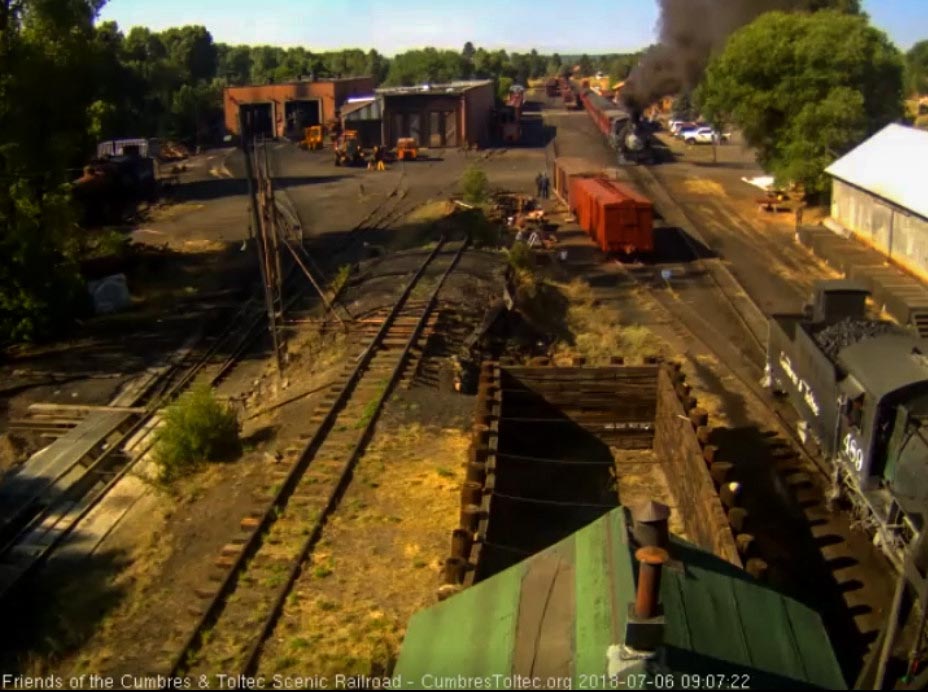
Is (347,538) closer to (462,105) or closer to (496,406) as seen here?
(496,406)

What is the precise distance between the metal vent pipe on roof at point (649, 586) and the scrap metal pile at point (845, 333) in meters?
8.57

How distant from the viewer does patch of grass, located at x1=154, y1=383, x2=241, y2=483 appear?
1320 centimetres

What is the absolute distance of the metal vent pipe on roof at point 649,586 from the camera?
404cm

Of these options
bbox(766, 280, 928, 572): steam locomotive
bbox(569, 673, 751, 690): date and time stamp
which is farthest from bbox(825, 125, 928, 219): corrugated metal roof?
bbox(569, 673, 751, 690): date and time stamp

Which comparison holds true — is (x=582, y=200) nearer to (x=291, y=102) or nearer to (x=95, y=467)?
(x=95, y=467)

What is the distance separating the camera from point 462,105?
56656 millimetres

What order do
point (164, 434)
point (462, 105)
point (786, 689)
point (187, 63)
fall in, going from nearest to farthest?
point (786, 689)
point (164, 434)
point (462, 105)
point (187, 63)

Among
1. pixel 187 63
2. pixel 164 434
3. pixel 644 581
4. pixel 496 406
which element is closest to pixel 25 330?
pixel 164 434

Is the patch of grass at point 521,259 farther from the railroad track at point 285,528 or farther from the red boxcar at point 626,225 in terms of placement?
the railroad track at point 285,528

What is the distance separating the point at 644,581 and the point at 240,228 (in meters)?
31.1

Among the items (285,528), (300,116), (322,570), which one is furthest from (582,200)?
(300,116)

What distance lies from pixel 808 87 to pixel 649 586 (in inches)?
1305

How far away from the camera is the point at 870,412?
10180 millimetres

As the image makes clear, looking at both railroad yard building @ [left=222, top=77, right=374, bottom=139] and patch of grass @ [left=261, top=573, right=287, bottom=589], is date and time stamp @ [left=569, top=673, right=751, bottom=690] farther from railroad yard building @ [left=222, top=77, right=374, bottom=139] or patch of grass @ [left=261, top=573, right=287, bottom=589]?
railroad yard building @ [left=222, top=77, right=374, bottom=139]
